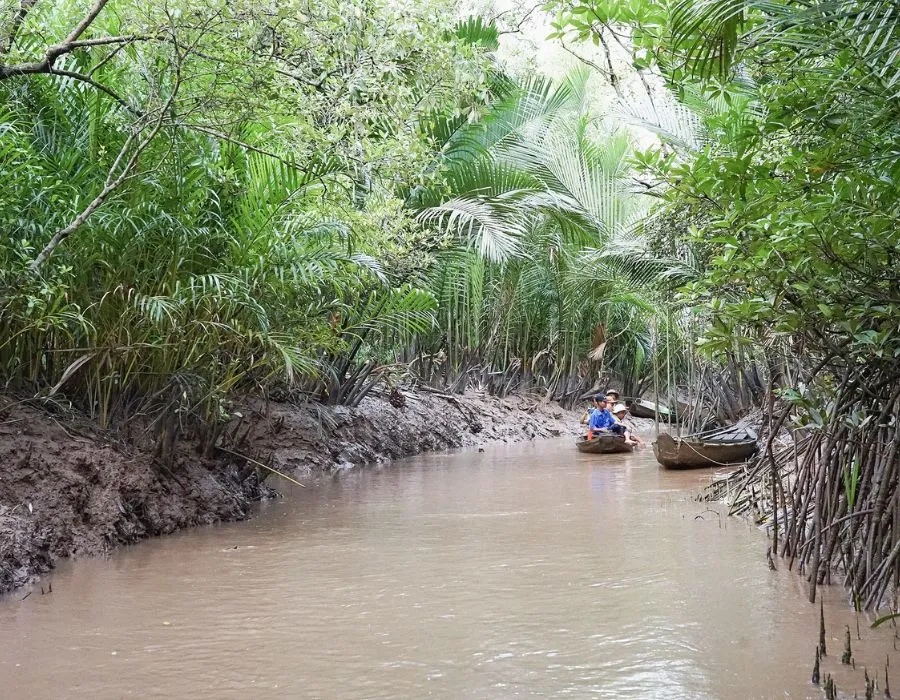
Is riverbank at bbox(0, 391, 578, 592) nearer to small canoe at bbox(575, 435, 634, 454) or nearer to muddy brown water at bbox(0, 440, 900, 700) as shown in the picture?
muddy brown water at bbox(0, 440, 900, 700)

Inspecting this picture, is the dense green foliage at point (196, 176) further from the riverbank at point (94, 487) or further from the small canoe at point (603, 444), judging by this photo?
the small canoe at point (603, 444)

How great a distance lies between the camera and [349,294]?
925 cm

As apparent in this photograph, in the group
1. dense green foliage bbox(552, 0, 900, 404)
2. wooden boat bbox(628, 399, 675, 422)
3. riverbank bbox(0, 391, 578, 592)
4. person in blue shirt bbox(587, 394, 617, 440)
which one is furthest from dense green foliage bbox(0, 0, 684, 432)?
wooden boat bbox(628, 399, 675, 422)

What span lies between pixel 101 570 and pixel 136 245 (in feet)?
7.33

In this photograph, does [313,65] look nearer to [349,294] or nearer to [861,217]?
[861,217]

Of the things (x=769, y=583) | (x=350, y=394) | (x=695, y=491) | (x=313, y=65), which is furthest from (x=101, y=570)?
(x=350, y=394)

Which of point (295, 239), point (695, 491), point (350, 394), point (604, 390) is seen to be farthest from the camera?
point (604, 390)

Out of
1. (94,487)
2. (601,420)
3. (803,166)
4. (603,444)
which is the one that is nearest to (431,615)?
(803,166)

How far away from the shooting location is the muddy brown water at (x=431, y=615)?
3.76 meters

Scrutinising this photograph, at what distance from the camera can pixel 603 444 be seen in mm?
13711

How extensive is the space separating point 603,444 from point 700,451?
320 cm

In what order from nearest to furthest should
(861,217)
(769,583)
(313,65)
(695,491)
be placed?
(861,217) → (769,583) → (313,65) → (695,491)

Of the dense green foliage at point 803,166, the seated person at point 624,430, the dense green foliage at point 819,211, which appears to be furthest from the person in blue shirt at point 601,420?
the dense green foliage at point 803,166

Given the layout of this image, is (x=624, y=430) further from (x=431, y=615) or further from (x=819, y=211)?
(x=819, y=211)
